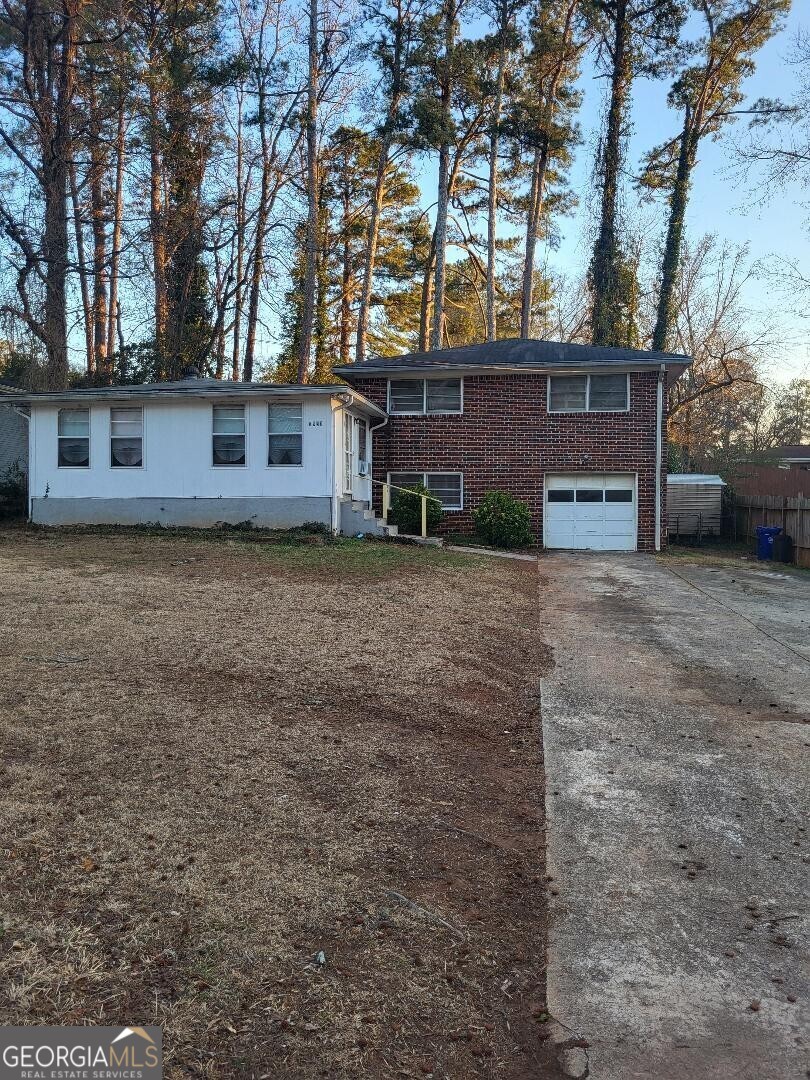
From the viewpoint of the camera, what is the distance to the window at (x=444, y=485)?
65.3 ft

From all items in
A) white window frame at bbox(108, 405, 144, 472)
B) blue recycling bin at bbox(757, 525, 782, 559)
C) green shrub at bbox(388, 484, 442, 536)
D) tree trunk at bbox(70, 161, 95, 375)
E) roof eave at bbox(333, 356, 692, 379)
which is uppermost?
tree trunk at bbox(70, 161, 95, 375)

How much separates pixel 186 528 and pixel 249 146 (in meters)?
19.4

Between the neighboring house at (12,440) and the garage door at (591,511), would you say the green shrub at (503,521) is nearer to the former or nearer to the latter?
the garage door at (591,511)

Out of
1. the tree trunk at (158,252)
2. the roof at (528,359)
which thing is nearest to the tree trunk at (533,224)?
the roof at (528,359)

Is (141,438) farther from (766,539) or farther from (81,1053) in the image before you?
(81,1053)

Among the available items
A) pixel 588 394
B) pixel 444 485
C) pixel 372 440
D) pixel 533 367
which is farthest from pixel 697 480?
pixel 372 440

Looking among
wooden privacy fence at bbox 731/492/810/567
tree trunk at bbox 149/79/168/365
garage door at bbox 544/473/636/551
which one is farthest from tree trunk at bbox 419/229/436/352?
wooden privacy fence at bbox 731/492/810/567

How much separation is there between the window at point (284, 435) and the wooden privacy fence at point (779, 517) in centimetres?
1069

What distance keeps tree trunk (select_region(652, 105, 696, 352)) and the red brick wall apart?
1003 cm

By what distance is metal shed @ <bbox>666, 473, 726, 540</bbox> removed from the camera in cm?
2244

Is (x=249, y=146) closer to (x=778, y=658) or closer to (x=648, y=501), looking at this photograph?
(x=648, y=501)

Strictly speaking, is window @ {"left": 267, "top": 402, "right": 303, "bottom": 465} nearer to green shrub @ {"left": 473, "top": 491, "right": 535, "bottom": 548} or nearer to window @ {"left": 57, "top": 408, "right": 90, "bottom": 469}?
window @ {"left": 57, "top": 408, "right": 90, "bottom": 469}

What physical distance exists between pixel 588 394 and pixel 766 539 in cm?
525

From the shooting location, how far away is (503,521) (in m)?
18.4
